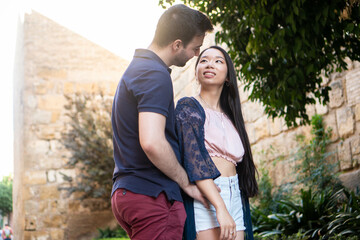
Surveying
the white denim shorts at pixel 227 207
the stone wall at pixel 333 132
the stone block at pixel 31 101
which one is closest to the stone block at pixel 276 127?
the stone wall at pixel 333 132

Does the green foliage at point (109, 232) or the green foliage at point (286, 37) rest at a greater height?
the green foliage at point (286, 37)

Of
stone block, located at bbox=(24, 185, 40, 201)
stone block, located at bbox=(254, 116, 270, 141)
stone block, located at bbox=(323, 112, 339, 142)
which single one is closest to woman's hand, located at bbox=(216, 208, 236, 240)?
stone block, located at bbox=(323, 112, 339, 142)

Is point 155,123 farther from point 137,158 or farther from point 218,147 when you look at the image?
point 218,147

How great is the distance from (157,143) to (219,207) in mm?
414

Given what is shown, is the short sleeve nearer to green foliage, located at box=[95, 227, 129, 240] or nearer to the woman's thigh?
the woman's thigh

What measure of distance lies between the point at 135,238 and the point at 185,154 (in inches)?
16.4

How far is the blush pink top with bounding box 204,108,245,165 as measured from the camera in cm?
205

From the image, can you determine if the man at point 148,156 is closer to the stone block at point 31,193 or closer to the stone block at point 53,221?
the stone block at point 53,221

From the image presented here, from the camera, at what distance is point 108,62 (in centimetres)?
1065

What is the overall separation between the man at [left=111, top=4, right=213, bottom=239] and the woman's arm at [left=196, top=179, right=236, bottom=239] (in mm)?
45

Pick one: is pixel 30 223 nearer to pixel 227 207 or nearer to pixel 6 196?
pixel 227 207

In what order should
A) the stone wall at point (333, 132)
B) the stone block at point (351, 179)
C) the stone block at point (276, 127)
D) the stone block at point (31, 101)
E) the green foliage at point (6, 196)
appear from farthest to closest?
the green foliage at point (6, 196), the stone block at point (31, 101), the stone block at point (276, 127), the stone wall at point (333, 132), the stone block at point (351, 179)

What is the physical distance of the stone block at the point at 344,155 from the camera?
478 cm

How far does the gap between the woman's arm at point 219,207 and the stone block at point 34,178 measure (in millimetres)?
8587
